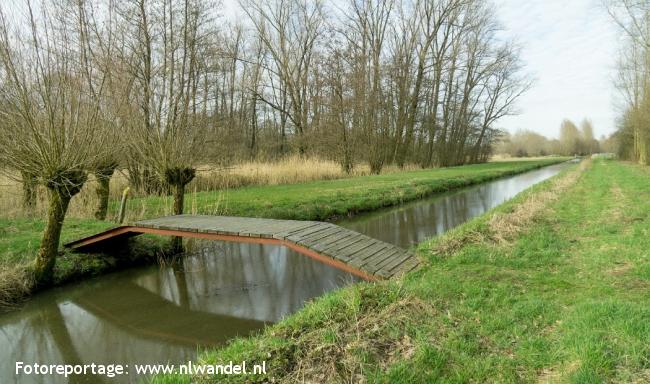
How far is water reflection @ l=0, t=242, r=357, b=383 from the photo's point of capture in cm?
466

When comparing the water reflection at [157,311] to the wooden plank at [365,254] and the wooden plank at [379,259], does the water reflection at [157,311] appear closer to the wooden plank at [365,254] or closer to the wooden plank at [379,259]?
the wooden plank at [365,254]

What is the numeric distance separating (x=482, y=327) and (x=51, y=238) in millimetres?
6641

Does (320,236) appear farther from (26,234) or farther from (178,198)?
(26,234)

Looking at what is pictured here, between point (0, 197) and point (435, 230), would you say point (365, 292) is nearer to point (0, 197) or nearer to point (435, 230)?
point (435, 230)

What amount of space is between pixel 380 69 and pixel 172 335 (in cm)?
2583

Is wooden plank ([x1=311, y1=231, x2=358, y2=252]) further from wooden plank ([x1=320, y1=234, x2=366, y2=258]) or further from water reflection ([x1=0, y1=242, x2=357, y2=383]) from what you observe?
water reflection ([x1=0, y1=242, x2=357, y2=383])

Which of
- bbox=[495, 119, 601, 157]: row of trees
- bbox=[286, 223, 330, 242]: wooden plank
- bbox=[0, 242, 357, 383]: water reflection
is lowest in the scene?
bbox=[0, 242, 357, 383]: water reflection

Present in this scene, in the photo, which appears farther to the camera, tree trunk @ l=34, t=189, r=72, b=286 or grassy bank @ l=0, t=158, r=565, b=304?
grassy bank @ l=0, t=158, r=565, b=304

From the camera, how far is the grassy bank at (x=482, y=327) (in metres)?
2.97

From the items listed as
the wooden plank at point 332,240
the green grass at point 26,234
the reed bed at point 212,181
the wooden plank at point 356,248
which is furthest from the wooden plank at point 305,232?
the green grass at point 26,234

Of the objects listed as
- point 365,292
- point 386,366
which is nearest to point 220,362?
point 386,366

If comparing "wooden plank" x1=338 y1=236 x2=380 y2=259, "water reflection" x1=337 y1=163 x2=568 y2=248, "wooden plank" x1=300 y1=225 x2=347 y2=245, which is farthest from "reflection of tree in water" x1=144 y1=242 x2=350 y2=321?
"water reflection" x1=337 y1=163 x2=568 y2=248

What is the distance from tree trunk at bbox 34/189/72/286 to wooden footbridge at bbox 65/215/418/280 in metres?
0.91

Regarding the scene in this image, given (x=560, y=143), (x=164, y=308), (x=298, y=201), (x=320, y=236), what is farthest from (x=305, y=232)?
(x=560, y=143)
